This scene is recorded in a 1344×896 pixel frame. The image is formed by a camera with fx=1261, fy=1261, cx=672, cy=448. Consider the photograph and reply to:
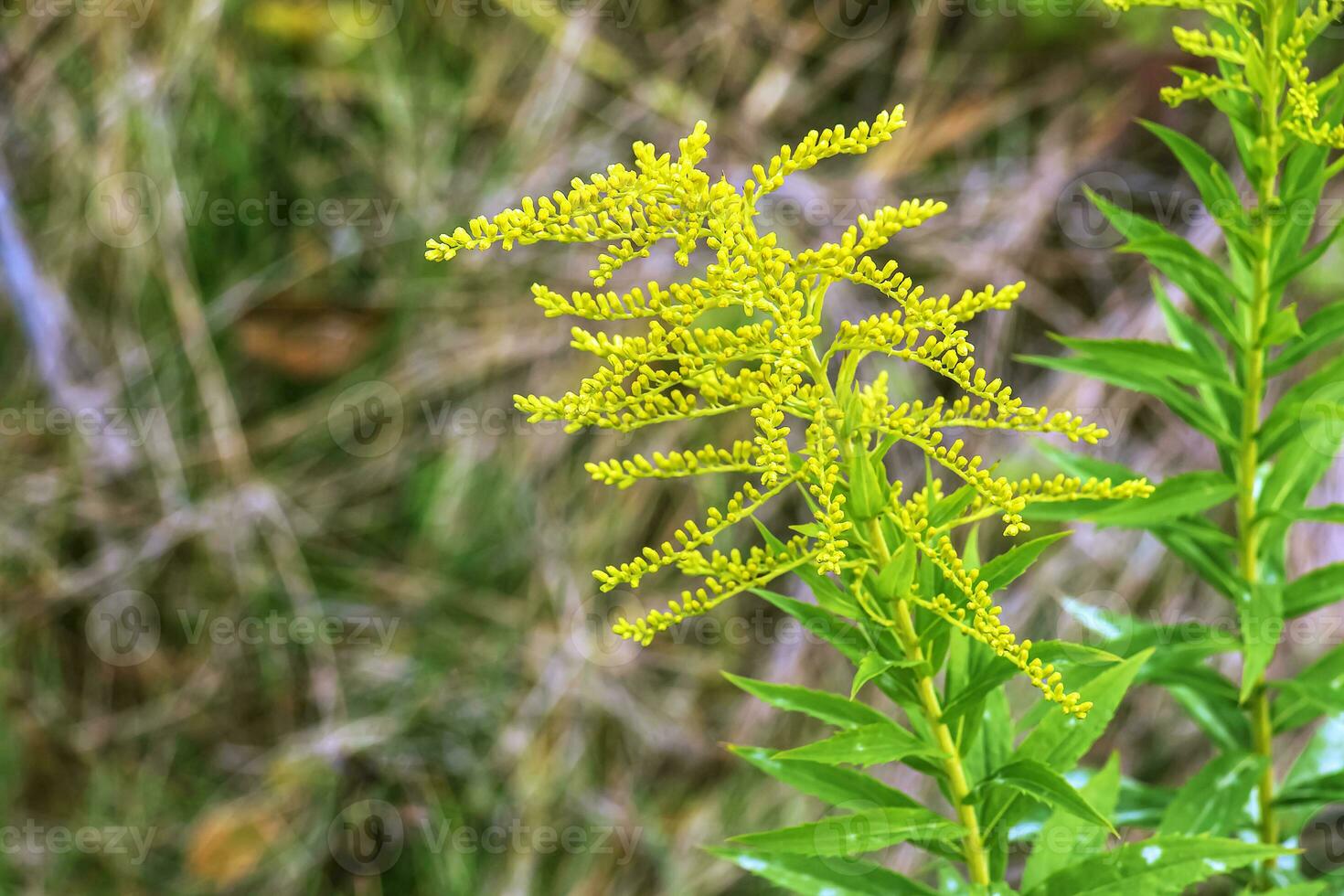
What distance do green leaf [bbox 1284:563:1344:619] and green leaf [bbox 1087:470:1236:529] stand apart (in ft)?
0.55

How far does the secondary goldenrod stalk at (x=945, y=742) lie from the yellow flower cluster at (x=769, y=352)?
0.18ft

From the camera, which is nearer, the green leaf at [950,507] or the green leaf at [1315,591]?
the green leaf at [950,507]

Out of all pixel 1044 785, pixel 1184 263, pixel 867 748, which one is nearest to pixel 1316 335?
pixel 1184 263

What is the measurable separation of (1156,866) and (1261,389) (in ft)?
2.06

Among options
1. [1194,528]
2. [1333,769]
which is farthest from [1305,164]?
[1333,769]

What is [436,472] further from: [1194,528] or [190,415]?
[1194,528]

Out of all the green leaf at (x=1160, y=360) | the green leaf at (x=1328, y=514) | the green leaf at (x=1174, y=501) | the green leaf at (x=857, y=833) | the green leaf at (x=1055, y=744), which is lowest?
the green leaf at (x=857, y=833)

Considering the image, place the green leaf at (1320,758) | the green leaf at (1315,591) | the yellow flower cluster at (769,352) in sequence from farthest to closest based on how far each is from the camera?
the green leaf at (1320,758), the green leaf at (1315,591), the yellow flower cluster at (769,352)

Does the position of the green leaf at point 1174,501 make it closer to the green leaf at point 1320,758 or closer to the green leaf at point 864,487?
the green leaf at point 1320,758

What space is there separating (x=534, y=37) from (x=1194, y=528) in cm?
283

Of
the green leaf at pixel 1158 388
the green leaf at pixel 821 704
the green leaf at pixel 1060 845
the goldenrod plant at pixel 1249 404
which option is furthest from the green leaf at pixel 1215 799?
the green leaf at pixel 821 704

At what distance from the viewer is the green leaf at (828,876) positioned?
140cm

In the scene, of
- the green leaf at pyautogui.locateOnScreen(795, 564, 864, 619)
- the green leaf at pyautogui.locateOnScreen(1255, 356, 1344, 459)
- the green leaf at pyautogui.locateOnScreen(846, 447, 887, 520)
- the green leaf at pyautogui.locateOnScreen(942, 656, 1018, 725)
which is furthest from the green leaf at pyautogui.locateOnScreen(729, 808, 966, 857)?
the green leaf at pyautogui.locateOnScreen(1255, 356, 1344, 459)

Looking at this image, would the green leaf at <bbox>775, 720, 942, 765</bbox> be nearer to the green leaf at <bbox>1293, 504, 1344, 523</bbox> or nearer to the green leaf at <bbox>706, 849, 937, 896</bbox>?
the green leaf at <bbox>706, 849, 937, 896</bbox>
